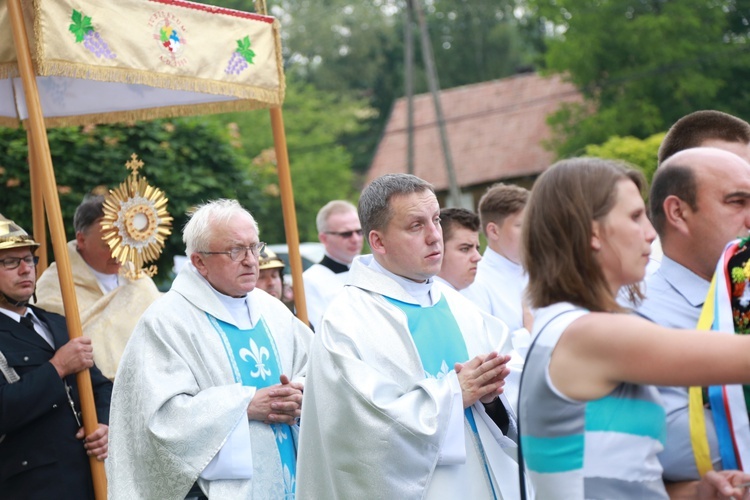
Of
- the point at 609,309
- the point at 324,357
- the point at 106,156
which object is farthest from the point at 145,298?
the point at 106,156

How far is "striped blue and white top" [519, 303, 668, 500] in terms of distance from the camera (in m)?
2.52

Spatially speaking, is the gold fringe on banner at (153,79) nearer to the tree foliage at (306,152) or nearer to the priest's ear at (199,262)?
the priest's ear at (199,262)

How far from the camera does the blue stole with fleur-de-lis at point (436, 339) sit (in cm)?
414

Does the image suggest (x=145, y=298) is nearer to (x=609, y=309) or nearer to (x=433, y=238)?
(x=433, y=238)

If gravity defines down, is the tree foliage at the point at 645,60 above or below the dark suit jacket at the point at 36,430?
above

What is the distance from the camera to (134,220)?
589 centimetres

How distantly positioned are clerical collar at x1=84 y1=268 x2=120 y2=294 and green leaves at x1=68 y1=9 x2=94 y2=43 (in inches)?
64.1

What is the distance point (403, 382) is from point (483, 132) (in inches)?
1339

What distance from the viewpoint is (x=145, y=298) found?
20.5 ft

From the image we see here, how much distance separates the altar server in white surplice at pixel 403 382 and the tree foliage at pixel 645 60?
25.5 metres

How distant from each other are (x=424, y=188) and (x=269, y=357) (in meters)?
1.24

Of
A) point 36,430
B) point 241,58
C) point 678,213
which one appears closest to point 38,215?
point 241,58

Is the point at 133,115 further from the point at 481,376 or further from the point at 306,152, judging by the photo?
the point at 306,152

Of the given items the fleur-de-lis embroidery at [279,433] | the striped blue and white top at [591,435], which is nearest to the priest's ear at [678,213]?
the striped blue and white top at [591,435]
